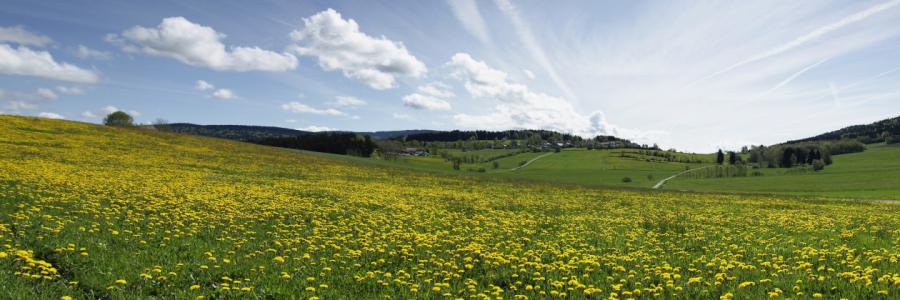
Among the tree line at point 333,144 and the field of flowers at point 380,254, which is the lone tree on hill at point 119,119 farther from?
the field of flowers at point 380,254

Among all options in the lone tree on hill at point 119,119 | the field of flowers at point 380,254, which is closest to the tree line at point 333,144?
the lone tree on hill at point 119,119

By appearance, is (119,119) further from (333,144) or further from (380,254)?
(380,254)

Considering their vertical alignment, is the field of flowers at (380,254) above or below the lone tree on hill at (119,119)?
below

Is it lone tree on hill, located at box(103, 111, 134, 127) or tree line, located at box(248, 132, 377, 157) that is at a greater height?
lone tree on hill, located at box(103, 111, 134, 127)

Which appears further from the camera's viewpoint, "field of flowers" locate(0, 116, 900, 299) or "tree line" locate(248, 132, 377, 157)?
"tree line" locate(248, 132, 377, 157)

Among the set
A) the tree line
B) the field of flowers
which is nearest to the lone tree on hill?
the tree line

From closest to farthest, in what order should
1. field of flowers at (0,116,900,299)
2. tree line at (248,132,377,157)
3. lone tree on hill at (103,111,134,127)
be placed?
field of flowers at (0,116,900,299)
lone tree on hill at (103,111,134,127)
tree line at (248,132,377,157)

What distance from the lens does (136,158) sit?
35.7 meters

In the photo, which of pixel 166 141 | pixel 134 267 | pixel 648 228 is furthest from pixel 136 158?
pixel 648 228

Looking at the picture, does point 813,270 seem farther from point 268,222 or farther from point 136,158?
point 136,158

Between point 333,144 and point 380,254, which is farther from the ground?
point 333,144

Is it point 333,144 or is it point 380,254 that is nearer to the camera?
point 380,254

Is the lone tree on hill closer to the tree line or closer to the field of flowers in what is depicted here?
the tree line

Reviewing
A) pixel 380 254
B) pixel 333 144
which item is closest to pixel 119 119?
pixel 333 144
